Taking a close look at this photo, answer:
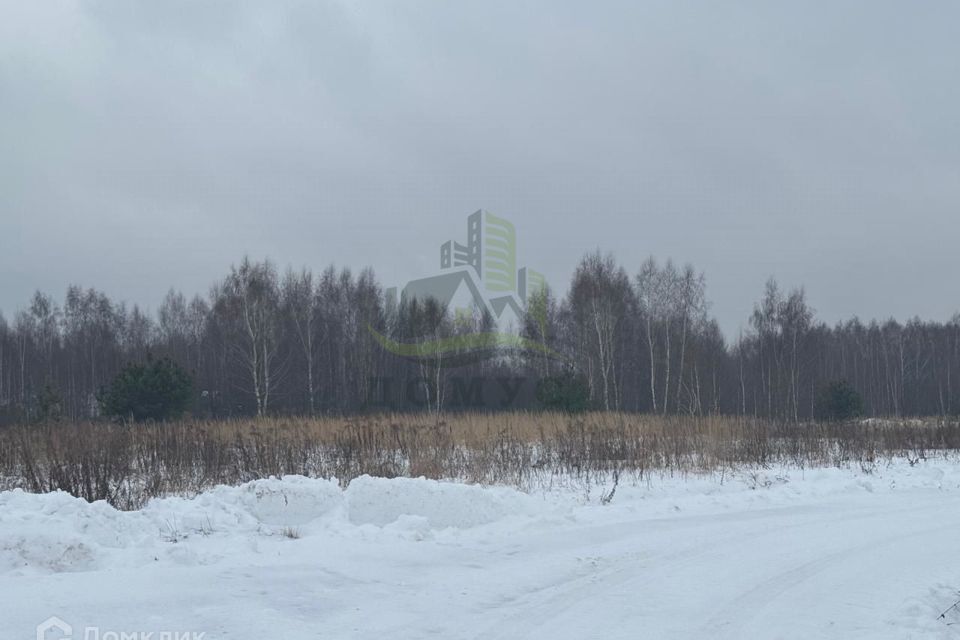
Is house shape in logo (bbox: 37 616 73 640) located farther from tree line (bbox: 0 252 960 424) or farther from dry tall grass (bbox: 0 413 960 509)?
tree line (bbox: 0 252 960 424)

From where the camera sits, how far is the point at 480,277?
36625 millimetres

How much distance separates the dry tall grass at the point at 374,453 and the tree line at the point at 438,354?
18.5m

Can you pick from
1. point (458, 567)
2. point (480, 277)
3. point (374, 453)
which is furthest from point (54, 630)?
point (480, 277)

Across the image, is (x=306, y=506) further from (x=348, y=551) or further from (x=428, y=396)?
(x=428, y=396)

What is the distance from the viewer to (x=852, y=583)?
218 inches

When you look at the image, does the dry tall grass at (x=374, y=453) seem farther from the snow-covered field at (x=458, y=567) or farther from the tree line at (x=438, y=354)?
the tree line at (x=438, y=354)

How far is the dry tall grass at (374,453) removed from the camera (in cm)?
966

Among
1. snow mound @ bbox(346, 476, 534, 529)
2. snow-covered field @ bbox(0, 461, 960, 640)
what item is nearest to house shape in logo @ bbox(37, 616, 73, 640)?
snow-covered field @ bbox(0, 461, 960, 640)

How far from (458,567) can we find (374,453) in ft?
19.5

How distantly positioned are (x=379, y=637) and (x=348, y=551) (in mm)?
2075

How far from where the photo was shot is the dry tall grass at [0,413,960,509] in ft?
31.7

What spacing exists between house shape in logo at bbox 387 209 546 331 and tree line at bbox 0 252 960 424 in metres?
1.26

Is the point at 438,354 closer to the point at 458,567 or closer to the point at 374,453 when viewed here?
the point at 374,453

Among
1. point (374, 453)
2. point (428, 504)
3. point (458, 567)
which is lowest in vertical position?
point (458, 567)
